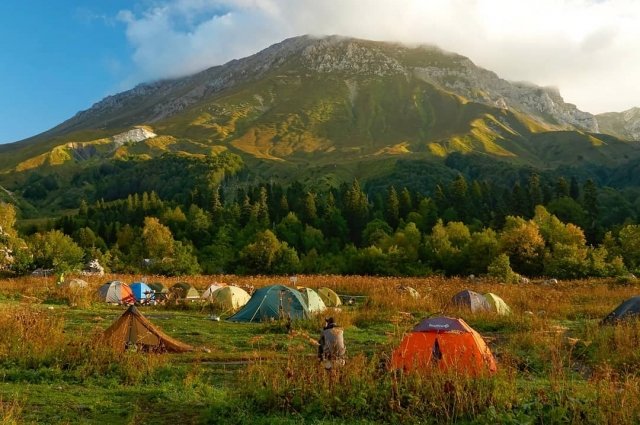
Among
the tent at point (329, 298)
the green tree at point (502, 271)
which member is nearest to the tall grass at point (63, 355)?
the tent at point (329, 298)

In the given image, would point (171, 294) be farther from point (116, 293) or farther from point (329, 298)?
point (329, 298)

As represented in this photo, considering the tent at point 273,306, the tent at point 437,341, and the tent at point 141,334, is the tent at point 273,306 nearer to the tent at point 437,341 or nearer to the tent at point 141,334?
the tent at point 141,334

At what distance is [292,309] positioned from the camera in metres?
25.0

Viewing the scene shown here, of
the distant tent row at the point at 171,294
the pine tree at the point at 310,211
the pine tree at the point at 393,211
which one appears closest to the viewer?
the distant tent row at the point at 171,294

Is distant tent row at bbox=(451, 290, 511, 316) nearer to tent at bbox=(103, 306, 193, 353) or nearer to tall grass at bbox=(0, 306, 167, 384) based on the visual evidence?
tent at bbox=(103, 306, 193, 353)

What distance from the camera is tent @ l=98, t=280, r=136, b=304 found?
3400cm

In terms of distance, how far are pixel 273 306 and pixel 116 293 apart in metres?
14.4

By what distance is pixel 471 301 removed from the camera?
26906 mm

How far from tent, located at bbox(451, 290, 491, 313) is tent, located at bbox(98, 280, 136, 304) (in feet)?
61.2

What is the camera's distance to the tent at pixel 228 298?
3013 cm

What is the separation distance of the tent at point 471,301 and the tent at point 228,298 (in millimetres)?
10959

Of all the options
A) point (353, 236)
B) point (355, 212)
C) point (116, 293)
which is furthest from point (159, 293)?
point (355, 212)

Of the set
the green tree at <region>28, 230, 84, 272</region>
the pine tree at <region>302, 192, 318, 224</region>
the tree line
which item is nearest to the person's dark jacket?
the tree line

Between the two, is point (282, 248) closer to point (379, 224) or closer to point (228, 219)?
point (379, 224)
